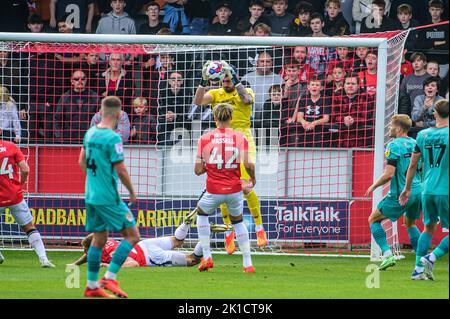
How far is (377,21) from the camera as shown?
1970 centimetres

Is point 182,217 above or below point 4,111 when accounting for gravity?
below

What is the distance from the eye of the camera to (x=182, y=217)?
1755 centimetres

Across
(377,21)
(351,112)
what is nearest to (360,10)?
(377,21)

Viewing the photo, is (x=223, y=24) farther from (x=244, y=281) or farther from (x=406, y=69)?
(x=244, y=281)

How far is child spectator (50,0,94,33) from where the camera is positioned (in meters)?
20.9

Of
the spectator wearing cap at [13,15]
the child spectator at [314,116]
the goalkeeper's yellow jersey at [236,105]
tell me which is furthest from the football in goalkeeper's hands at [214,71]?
the spectator wearing cap at [13,15]

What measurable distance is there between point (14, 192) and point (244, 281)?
13.1ft

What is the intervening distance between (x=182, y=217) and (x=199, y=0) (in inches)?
200

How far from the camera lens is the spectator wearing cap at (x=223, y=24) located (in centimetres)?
2017

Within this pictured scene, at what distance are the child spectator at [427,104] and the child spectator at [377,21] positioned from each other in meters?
1.89

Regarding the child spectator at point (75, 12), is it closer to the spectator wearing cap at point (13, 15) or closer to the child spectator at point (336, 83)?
the spectator wearing cap at point (13, 15)

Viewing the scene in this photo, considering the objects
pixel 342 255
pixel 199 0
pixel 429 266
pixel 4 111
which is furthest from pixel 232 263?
pixel 199 0

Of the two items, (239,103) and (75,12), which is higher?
(75,12)

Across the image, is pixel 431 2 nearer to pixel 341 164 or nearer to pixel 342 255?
pixel 341 164
